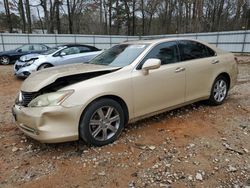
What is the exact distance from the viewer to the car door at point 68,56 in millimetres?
9555

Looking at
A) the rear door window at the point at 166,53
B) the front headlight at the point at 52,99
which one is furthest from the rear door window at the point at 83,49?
the front headlight at the point at 52,99

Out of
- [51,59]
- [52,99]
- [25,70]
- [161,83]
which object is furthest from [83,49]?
[52,99]

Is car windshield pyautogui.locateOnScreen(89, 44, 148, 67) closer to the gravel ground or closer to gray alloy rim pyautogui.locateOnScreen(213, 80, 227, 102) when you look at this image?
the gravel ground

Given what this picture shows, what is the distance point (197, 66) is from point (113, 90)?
192cm

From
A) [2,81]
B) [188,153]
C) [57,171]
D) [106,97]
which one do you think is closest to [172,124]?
[188,153]

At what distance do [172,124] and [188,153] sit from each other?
100 centimetres

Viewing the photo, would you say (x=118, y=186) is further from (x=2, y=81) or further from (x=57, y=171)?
(x=2, y=81)

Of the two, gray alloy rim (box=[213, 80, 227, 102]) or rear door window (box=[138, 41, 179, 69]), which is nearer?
rear door window (box=[138, 41, 179, 69])

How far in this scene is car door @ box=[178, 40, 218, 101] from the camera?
433cm

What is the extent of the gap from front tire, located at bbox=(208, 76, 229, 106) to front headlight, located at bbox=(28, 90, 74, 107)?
311 centimetres

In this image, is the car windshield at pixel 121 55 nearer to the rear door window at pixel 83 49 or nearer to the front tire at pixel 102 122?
the front tire at pixel 102 122

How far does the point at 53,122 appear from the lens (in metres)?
3.01

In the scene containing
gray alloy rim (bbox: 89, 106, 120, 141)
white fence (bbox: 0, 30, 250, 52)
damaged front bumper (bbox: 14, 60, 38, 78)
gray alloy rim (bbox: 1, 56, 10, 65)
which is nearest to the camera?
gray alloy rim (bbox: 89, 106, 120, 141)

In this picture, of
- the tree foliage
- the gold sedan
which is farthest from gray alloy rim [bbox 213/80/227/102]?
the tree foliage
